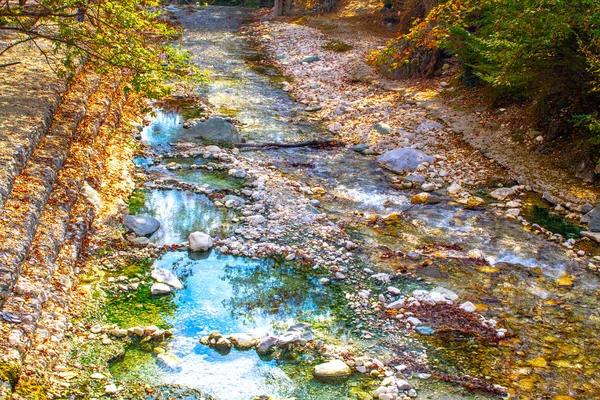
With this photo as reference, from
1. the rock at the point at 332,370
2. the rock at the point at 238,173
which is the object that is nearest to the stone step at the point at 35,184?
the rock at the point at 238,173

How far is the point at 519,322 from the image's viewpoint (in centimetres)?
608

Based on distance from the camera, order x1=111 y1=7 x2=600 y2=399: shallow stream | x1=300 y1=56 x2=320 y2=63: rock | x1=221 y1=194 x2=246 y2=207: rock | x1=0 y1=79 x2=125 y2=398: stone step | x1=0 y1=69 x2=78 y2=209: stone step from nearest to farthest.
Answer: x1=0 y1=79 x2=125 y2=398: stone step < x1=111 y1=7 x2=600 y2=399: shallow stream < x1=0 y1=69 x2=78 y2=209: stone step < x1=221 y1=194 x2=246 y2=207: rock < x1=300 y1=56 x2=320 y2=63: rock

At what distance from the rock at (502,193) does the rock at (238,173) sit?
3.81 meters

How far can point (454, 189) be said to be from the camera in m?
9.24

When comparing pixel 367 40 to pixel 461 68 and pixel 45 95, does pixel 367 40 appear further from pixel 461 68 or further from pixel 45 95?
pixel 45 95

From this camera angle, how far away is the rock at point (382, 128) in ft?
38.0

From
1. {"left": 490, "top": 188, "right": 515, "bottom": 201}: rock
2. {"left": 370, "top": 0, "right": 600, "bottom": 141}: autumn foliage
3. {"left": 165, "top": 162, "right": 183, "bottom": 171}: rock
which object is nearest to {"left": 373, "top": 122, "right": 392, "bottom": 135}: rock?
{"left": 370, "top": 0, "right": 600, "bottom": 141}: autumn foliage

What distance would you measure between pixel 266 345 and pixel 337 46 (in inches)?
556

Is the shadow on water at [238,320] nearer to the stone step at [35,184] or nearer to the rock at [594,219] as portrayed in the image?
the stone step at [35,184]

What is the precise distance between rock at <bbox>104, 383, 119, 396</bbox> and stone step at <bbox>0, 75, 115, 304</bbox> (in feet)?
3.93

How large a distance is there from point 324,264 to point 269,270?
0.65 m

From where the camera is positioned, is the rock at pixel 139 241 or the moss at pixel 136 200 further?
the moss at pixel 136 200

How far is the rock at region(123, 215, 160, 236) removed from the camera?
7582 millimetres

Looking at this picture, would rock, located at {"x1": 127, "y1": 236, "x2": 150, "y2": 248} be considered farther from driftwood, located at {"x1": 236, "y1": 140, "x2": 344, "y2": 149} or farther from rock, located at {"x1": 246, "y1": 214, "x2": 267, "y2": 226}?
driftwood, located at {"x1": 236, "y1": 140, "x2": 344, "y2": 149}
